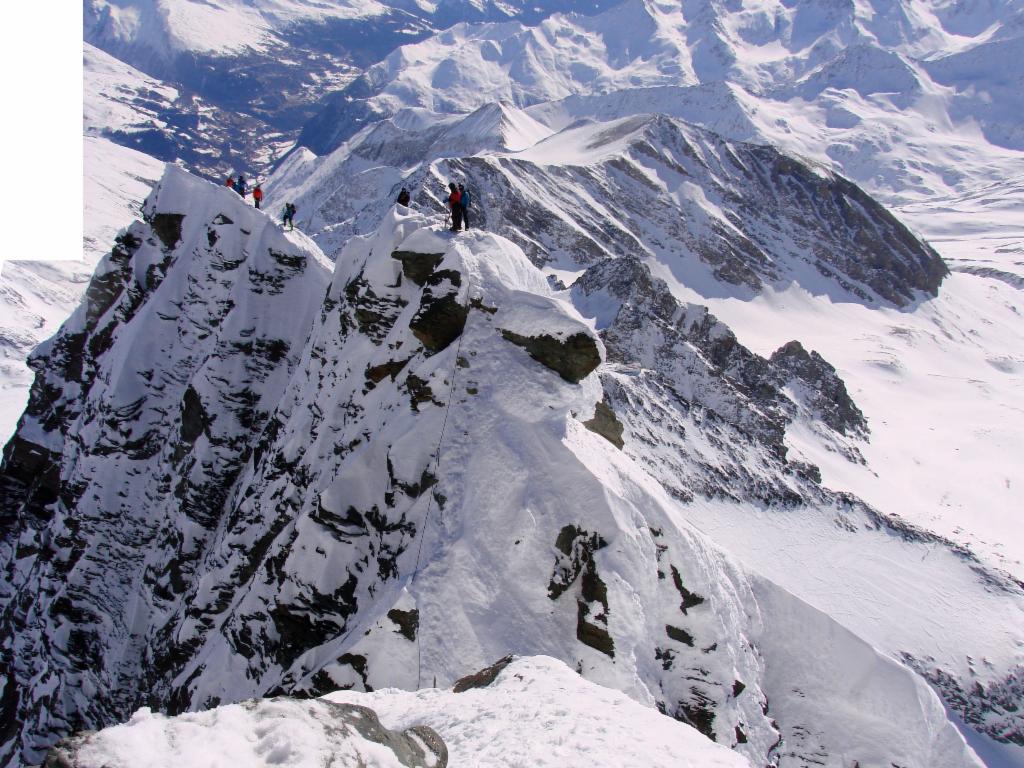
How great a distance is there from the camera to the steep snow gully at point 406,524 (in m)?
17.9

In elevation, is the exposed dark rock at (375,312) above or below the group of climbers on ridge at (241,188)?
below

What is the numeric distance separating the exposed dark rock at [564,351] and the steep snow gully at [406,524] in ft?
0.30

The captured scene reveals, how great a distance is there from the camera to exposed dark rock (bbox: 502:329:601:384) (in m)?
20.7

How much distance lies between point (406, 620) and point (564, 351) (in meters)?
9.33

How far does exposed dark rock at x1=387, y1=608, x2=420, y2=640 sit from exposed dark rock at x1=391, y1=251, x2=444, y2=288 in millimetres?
11965

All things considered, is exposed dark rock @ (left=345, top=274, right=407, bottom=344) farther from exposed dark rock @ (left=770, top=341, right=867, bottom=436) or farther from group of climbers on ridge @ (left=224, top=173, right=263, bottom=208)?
exposed dark rock @ (left=770, top=341, right=867, bottom=436)

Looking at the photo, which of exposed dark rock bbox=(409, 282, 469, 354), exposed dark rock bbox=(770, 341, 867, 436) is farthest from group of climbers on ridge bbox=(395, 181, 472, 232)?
exposed dark rock bbox=(770, 341, 867, 436)

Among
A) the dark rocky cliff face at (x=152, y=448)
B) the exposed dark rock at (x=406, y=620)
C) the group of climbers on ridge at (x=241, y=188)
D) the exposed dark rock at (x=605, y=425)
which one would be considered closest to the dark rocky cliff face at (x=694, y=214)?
the group of climbers on ridge at (x=241, y=188)

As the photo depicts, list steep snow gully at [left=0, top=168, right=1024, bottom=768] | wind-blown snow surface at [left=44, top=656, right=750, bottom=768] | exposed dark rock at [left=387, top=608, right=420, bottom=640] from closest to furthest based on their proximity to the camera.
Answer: wind-blown snow surface at [left=44, top=656, right=750, bottom=768] < exposed dark rock at [left=387, top=608, right=420, bottom=640] < steep snow gully at [left=0, top=168, right=1024, bottom=768]

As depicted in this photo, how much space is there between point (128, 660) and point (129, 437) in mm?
11873

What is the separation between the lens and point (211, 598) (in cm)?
2558

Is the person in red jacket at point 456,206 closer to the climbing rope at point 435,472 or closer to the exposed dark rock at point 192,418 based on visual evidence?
the climbing rope at point 435,472

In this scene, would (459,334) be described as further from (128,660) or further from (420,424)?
(128,660)

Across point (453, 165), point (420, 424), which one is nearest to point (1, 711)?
point (420, 424)
